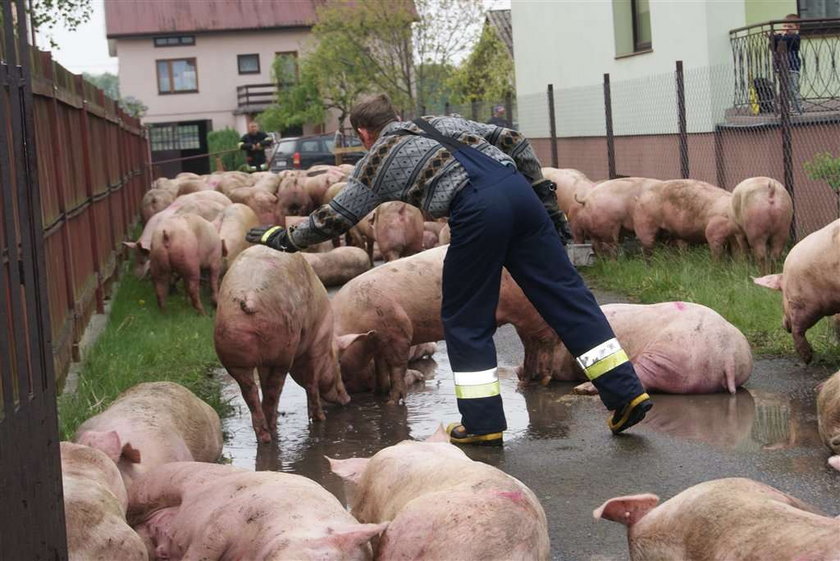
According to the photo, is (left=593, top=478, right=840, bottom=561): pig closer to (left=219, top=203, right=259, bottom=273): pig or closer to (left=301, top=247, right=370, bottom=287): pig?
(left=219, top=203, right=259, bottom=273): pig

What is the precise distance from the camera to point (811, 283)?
775 centimetres

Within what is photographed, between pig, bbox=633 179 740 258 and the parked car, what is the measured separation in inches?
785

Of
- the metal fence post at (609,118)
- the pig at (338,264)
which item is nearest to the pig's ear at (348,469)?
the pig at (338,264)

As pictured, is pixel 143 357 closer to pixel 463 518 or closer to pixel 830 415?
pixel 830 415

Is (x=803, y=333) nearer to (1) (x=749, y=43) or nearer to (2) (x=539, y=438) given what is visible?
(2) (x=539, y=438)

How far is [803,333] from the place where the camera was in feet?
26.2

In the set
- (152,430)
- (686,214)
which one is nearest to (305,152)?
(686,214)

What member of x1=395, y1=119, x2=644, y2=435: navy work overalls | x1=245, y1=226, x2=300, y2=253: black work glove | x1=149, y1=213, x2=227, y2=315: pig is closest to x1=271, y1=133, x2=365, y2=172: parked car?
x1=149, y1=213, x2=227, y2=315: pig

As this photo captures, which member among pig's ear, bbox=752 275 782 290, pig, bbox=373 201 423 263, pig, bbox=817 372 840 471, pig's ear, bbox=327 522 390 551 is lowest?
pig, bbox=817 372 840 471

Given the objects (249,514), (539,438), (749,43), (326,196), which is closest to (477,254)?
(539,438)

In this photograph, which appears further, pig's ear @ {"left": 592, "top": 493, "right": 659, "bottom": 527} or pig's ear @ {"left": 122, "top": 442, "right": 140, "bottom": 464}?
pig's ear @ {"left": 122, "top": 442, "right": 140, "bottom": 464}

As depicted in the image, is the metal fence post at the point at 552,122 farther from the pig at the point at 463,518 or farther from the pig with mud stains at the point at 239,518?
the pig at the point at 463,518

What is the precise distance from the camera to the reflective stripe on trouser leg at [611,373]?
21.6 feet

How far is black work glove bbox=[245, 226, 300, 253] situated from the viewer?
267 inches
